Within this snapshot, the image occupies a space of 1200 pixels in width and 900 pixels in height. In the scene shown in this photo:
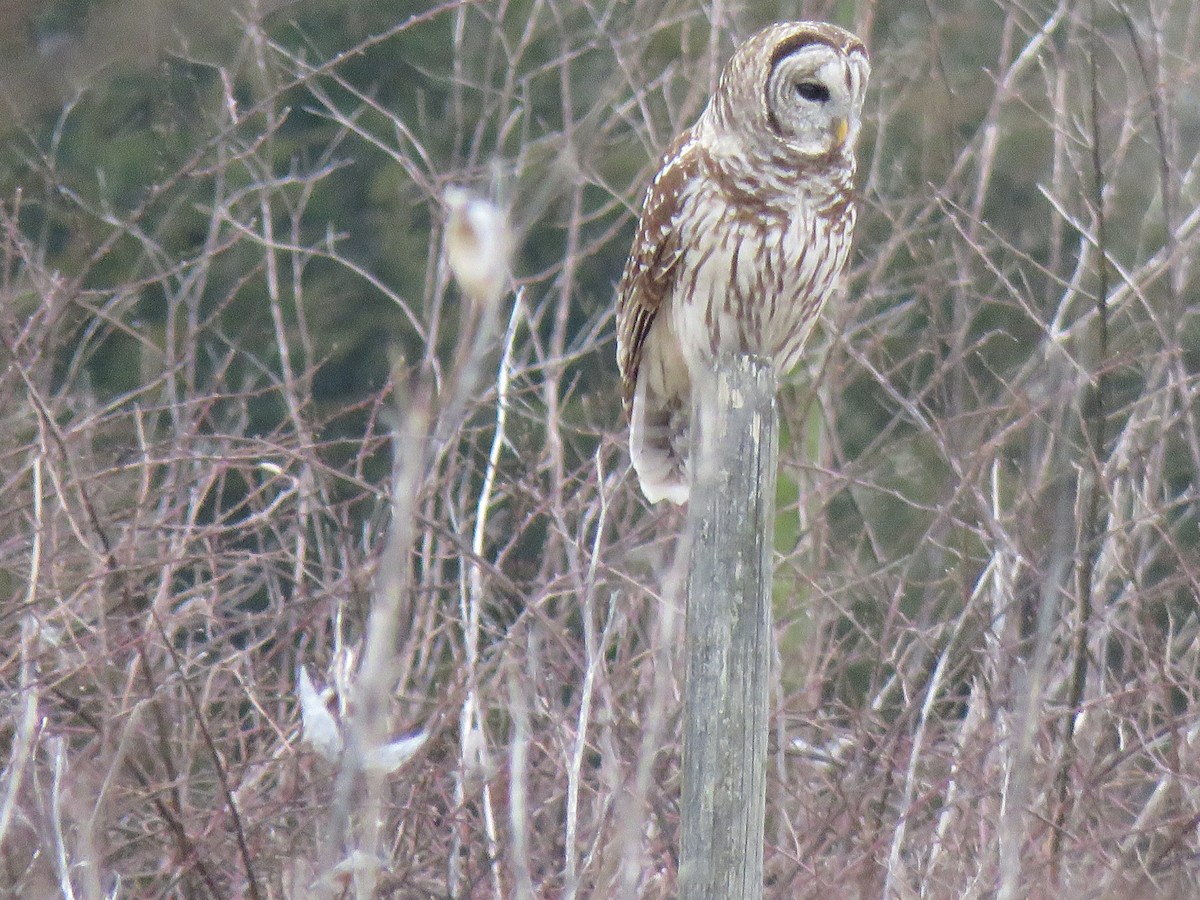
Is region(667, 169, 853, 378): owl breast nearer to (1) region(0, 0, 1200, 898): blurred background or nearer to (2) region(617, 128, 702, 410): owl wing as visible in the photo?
(2) region(617, 128, 702, 410): owl wing

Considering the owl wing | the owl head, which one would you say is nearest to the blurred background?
the owl wing

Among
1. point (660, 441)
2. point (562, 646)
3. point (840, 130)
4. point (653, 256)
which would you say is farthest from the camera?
point (660, 441)

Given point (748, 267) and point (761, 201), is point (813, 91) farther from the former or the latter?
point (748, 267)

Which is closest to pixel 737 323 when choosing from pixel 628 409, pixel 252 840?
pixel 628 409

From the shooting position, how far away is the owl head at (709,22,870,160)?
13.2 feet

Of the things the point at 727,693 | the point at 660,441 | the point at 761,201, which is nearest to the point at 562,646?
the point at 660,441

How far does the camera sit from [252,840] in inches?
166

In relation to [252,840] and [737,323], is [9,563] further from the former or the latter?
[737,323]

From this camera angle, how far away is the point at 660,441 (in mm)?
4711

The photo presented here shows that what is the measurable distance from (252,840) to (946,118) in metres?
2.83

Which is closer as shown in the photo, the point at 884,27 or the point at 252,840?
the point at 252,840

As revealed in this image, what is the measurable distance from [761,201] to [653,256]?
0.36m

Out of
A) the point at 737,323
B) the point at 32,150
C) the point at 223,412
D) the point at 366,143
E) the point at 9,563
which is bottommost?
the point at 223,412

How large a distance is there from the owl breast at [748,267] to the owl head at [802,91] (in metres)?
0.14
